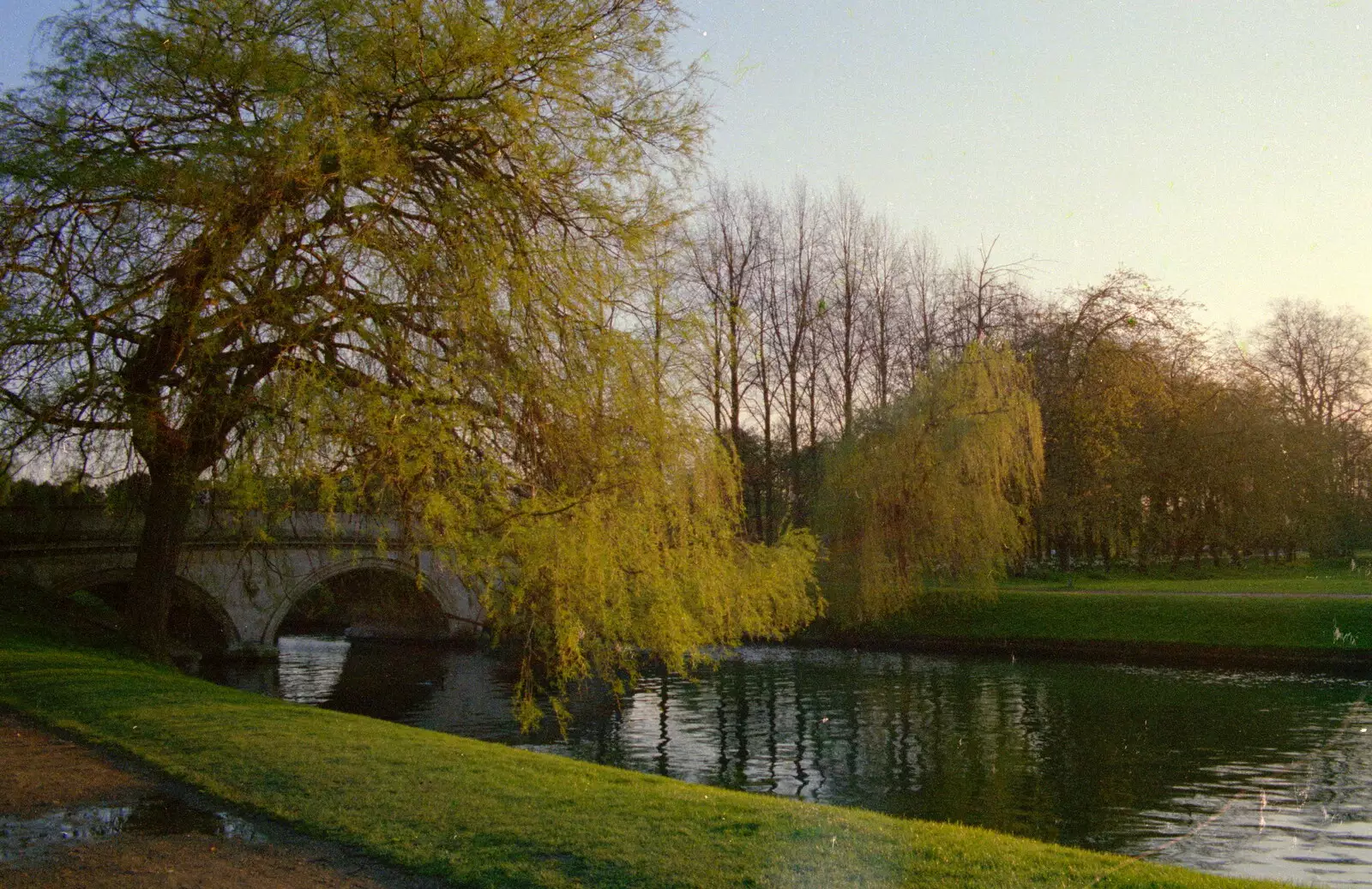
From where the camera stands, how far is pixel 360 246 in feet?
29.8

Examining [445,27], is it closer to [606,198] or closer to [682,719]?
[606,198]

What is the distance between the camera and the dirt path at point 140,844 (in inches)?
211

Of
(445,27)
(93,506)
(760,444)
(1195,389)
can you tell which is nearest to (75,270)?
(445,27)

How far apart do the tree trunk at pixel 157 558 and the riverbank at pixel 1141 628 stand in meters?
18.5

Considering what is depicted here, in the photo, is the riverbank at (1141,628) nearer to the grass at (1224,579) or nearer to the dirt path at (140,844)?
the grass at (1224,579)

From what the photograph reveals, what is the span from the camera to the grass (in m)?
28.9

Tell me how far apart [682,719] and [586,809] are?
10.5 metres

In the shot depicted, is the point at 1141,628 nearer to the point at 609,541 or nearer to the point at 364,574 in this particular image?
the point at 609,541

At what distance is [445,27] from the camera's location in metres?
9.30

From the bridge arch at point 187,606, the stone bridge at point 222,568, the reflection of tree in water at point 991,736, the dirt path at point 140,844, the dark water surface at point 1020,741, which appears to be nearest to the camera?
the dirt path at point 140,844

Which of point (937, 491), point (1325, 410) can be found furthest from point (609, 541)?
point (1325, 410)

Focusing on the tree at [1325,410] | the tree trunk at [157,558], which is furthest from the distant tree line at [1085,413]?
the tree trunk at [157,558]

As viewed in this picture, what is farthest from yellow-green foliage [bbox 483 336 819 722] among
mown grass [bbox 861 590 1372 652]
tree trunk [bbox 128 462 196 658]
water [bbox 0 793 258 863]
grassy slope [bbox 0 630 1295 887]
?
mown grass [bbox 861 590 1372 652]

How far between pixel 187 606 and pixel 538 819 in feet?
86.4
